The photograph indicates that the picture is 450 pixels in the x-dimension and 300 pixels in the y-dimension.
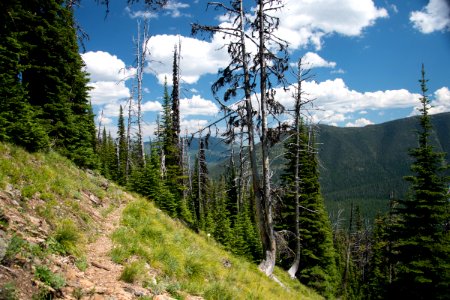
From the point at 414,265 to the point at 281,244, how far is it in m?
10.5

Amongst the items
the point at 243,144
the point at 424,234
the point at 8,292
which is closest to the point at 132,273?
the point at 8,292

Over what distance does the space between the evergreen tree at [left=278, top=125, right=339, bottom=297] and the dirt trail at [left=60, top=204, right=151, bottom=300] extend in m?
21.6

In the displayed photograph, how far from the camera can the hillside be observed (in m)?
4.79

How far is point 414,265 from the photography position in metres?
18.3

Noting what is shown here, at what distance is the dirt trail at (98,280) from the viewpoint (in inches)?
194

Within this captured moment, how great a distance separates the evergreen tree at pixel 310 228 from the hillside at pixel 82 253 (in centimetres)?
1722

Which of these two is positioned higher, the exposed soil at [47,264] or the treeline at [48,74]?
the treeline at [48,74]

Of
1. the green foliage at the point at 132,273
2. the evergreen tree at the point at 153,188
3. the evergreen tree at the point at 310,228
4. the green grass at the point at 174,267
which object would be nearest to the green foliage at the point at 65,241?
the green grass at the point at 174,267

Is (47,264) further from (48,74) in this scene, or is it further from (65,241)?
(48,74)

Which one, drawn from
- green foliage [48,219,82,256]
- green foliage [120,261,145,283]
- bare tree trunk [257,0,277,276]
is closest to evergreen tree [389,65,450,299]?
bare tree trunk [257,0,277,276]

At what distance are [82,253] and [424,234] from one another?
20.1 meters

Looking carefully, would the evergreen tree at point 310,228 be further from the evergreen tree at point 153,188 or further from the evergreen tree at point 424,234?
the evergreen tree at point 153,188

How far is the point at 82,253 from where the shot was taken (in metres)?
6.33

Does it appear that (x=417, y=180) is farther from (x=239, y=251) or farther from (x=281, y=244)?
(x=239, y=251)
